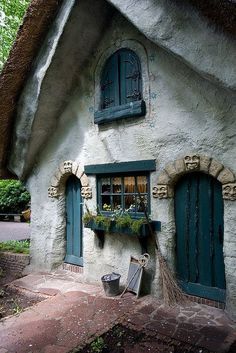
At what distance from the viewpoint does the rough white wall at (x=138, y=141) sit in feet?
13.3

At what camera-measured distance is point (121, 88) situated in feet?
17.1

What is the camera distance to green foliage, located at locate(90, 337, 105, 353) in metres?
3.23

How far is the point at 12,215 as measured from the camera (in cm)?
1451

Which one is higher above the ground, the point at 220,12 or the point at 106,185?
the point at 220,12

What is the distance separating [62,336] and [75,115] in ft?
13.3

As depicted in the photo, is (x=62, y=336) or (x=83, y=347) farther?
(x=62, y=336)

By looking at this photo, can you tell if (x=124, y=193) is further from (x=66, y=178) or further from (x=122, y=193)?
(x=66, y=178)

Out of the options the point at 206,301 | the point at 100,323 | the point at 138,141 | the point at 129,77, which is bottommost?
the point at 100,323

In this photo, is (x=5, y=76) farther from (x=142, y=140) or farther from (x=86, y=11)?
(x=142, y=140)

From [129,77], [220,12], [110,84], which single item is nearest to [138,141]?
[129,77]

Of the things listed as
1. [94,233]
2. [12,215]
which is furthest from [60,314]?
[12,215]

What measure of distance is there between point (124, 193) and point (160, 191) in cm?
84

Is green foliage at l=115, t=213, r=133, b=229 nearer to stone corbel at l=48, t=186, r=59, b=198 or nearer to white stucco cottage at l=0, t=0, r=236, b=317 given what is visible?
white stucco cottage at l=0, t=0, r=236, b=317

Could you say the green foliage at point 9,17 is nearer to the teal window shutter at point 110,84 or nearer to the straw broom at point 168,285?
the teal window shutter at point 110,84
